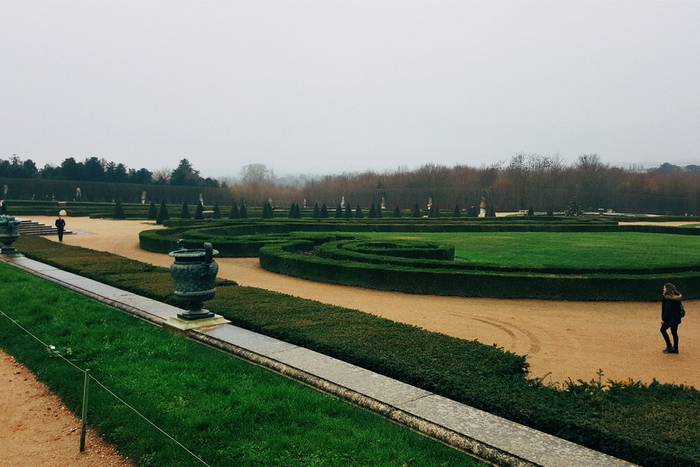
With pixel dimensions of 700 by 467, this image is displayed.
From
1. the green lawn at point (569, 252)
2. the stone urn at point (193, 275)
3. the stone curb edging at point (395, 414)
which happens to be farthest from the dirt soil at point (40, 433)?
the green lawn at point (569, 252)

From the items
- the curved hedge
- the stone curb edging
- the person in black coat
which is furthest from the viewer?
the curved hedge

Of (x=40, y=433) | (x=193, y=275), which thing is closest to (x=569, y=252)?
(x=193, y=275)

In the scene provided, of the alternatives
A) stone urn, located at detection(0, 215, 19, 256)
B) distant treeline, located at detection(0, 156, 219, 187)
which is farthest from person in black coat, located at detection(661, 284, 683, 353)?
distant treeline, located at detection(0, 156, 219, 187)

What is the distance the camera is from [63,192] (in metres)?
74.6

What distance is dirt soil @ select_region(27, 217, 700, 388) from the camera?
841 cm

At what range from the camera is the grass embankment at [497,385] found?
474 cm

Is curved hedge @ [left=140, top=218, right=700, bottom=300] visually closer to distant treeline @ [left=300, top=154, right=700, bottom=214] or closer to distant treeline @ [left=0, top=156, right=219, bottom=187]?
distant treeline @ [left=300, top=154, right=700, bottom=214]

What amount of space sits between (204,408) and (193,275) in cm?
344

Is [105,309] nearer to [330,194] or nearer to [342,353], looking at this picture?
[342,353]

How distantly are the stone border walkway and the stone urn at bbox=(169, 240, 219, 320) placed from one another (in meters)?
0.47

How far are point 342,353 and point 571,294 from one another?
9.58 metres

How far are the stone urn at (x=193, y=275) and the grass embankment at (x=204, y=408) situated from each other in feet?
2.35

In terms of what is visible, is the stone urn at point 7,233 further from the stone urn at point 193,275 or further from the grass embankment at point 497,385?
the stone urn at point 193,275

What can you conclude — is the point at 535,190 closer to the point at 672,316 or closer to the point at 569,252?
the point at 569,252
